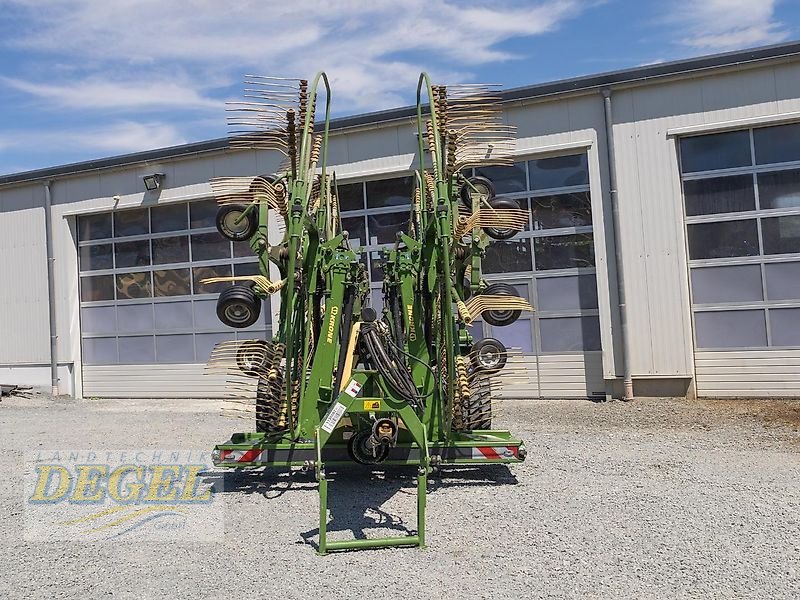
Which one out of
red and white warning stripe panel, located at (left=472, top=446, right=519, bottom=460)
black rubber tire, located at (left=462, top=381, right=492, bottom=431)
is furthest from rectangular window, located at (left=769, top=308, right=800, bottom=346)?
red and white warning stripe panel, located at (left=472, top=446, right=519, bottom=460)

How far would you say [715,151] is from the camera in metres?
11.6

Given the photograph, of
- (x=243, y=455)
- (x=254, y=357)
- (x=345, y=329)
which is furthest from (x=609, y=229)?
(x=243, y=455)

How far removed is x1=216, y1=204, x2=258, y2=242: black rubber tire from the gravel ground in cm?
219

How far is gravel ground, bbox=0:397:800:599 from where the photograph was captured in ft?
13.7

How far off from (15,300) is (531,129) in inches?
450

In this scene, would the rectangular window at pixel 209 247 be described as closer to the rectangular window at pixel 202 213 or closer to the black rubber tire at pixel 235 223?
the rectangular window at pixel 202 213

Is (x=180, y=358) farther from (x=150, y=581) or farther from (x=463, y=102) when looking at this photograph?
(x=150, y=581)

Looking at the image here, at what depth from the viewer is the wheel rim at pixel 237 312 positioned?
6.62m

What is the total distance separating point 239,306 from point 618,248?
7.07 m

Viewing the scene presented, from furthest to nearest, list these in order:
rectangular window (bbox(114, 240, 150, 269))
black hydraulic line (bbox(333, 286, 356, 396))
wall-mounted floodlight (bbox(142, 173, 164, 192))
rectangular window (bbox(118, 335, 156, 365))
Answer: rectangular window (bbox(114, 240, 150, 269))
rectangular window (bbox(118, 335, 156, 365))
wall-mounted floodlight (bbox(142, 173, 164, 192))
black hydraulic line (bbox(333, 286, 356, 396))

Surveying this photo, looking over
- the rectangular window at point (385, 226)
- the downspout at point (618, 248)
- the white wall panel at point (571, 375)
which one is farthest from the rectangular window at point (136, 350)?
the downspout at point (618, 248)

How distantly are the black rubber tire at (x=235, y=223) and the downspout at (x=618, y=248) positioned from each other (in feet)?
22.3

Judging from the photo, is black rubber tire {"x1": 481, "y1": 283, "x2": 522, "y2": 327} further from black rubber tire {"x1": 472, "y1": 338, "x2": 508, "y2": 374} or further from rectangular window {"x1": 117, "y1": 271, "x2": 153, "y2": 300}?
rectangular window {"x1": 117, "y1": 271, "x2": 153, "y2": 300}

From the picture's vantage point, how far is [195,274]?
49.2 ft
